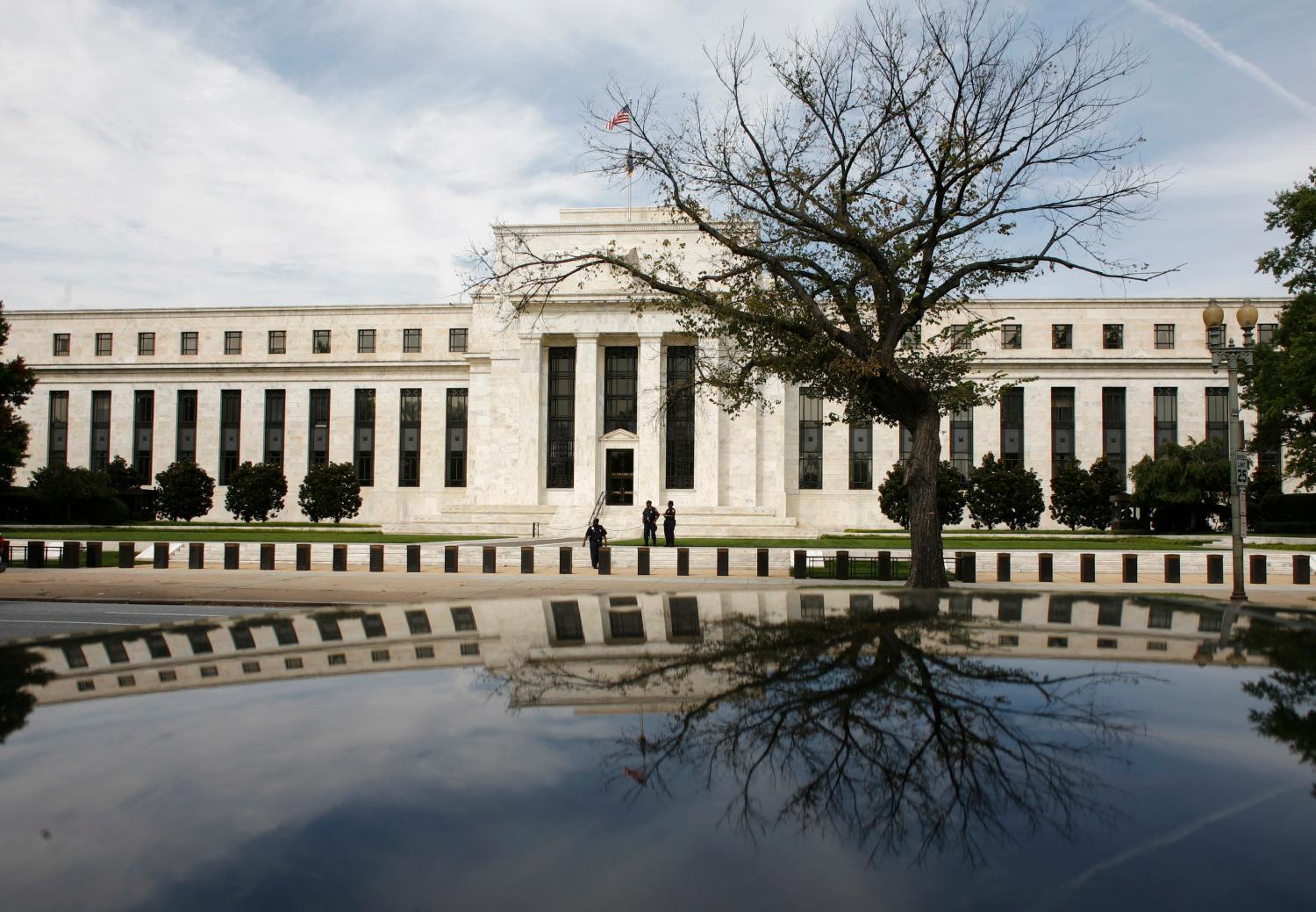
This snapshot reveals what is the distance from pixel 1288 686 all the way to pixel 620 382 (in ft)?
195

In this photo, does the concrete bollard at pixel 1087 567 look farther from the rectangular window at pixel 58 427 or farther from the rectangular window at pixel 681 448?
the rectangular window at pixel 58 427

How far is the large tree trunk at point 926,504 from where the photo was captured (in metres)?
17.9

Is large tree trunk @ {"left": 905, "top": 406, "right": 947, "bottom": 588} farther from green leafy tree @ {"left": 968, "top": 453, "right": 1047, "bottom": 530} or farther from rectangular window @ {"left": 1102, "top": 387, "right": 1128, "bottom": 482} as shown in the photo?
rectangular window @ {"left": 1102, "top": 387, "right": 1128, "bottom": 482}

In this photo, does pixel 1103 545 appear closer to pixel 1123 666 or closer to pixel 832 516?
pixel 832 516

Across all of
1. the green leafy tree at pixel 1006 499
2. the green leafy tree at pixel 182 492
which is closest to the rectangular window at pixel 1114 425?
the green leafy tree at pixel 1006 499

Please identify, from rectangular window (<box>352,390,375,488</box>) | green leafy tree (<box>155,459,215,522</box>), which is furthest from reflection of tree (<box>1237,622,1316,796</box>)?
rectangular window (<box>352,390,375,488</box>)

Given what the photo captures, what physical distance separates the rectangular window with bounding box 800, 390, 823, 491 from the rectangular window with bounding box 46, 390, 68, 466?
57.2 m

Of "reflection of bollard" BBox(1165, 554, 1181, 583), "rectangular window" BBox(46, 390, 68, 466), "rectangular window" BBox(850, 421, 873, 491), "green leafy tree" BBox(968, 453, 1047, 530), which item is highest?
"rectangular window" BBox(46, 390, 68, 466)

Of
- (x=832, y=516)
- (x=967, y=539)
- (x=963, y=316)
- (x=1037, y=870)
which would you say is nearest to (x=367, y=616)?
(x=1037, y=870)

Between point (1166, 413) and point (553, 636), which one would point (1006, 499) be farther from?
point (553, 636)

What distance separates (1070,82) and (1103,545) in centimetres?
2394

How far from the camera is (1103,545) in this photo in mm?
36156

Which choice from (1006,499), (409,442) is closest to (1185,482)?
(1006,499)

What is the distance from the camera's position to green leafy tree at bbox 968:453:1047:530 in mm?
54312
